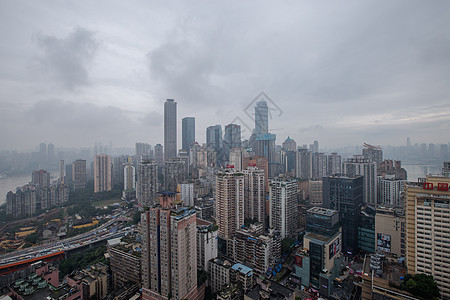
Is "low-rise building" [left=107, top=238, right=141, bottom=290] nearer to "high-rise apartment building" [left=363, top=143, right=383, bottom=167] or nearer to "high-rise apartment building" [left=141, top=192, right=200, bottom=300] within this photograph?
"high-rise apartment building" [left=141, top=192, right=200, bottom=300]

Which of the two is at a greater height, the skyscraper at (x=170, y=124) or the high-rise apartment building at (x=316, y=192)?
the skyscraper at (x=170, y=124)

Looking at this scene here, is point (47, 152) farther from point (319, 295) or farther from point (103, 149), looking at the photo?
point (319, 295)

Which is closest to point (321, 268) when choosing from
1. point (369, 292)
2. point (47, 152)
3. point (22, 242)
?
point (369, 292)

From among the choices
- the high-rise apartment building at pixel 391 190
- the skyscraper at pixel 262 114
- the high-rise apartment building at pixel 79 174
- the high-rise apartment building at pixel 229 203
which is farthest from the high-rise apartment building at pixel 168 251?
the high-rise apartment building at pixel 79 174

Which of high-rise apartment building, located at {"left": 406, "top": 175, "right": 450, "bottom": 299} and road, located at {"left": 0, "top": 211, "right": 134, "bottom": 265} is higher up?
high-rise apartment building, located at {"left": 406, "top": 175, "right": 450, "bottom": 299}

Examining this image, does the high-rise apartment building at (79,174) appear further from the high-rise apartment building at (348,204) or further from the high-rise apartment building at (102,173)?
the high-rise apartment building at (348,204)

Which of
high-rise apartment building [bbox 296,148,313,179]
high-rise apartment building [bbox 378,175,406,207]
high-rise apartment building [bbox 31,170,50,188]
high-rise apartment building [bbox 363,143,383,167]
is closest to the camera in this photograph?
high-rise apartment building [bbox 378,175,406,207]

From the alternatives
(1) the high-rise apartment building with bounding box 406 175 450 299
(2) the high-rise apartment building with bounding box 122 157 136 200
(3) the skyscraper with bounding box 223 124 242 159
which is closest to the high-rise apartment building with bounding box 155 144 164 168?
(2) the high-rise apartment building with bounding box 122 157 136 200
